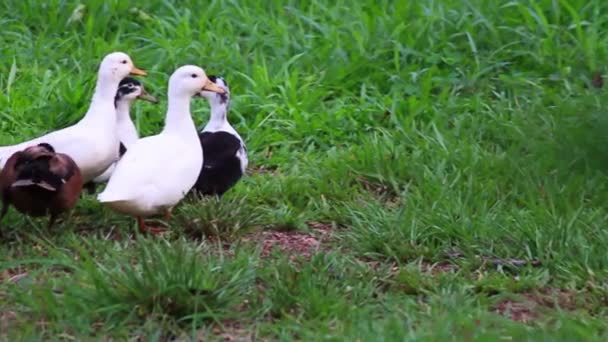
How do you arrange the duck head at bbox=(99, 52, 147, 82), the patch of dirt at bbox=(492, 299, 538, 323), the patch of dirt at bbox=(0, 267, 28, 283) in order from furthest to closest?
the duck head at bbox=(99, 52, 147, 82)
the patch of dirt at bbox=(0, 267, 28, 283)
the patch of dirt at bbox=(492, 299, 538, 323)

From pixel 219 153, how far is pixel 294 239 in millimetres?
707

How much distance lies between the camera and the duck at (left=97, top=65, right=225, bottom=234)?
5.96 m

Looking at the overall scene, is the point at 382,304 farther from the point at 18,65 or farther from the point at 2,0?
the point at 2,0

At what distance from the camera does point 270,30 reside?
870 centimetres

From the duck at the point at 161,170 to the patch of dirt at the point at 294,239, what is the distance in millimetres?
417

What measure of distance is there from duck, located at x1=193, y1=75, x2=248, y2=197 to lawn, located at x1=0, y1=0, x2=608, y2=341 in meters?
0.17

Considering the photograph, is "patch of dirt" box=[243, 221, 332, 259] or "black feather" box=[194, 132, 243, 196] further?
"black feather" box=[194, 132, 243, 196]

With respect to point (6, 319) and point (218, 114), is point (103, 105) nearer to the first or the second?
point (218, 114)

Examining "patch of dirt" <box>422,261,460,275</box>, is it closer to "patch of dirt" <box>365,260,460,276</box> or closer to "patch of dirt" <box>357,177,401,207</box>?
"patch of dirt" <box>365,260,460,276</box>

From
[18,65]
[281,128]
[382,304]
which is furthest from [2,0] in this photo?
[382,304]

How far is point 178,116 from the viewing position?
654cm

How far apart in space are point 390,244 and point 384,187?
107cm


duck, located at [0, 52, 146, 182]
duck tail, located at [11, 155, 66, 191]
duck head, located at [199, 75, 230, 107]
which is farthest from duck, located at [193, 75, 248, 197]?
duck tail, located at [11, 155, 66, 191]

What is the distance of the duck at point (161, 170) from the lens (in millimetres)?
5961
